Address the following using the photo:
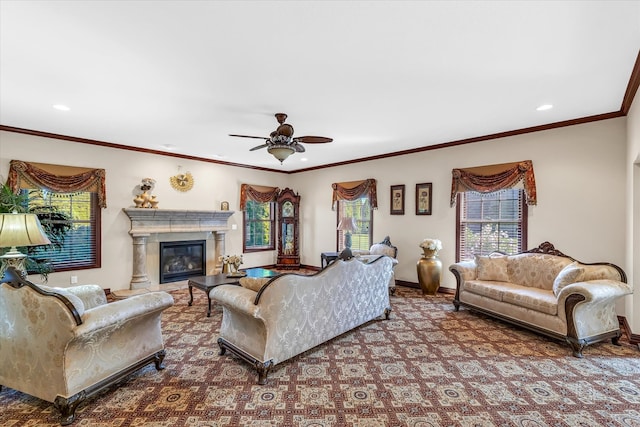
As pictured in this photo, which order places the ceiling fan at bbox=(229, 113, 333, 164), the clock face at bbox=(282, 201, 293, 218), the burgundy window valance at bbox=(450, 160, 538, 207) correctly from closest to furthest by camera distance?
1. the ceiling fan at bbox=(229, 113, 333, 164)
2. the burgundy window valance at bbox=(450, 160, 538, 207)
3. the clock face at bbox=(282, 201, 293, 218)

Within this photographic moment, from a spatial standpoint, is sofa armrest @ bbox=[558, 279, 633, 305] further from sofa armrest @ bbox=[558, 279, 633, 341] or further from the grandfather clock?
the grandfather clock

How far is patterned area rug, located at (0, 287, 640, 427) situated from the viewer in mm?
2139

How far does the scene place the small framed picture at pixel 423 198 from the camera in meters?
5.71

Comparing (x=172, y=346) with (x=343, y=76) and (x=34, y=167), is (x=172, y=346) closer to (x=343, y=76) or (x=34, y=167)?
(x=343, y=76)

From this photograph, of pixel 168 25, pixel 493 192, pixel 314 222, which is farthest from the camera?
pixel 314 222

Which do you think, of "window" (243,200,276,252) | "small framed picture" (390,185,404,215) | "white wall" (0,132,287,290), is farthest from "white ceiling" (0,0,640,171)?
"window" (243,200,276,252)

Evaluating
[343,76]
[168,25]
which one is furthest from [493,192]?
[168,25]

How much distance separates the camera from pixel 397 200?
6191 millimetres

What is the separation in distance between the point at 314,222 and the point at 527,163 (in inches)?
187

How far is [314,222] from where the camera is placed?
311 inches

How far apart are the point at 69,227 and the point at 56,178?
0.80 meters

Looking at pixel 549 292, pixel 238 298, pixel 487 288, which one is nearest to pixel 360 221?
pixel 487 288

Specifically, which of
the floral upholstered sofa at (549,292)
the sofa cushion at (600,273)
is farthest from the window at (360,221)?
the sofa cushion at (600,273)

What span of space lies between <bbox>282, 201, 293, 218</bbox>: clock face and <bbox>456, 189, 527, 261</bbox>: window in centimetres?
424
